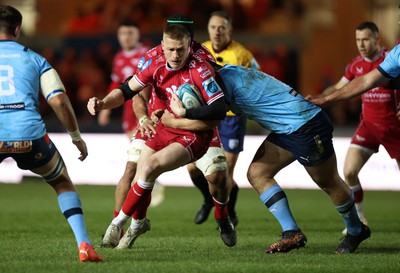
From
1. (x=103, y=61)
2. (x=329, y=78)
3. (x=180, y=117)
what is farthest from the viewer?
(x=103, y=61)

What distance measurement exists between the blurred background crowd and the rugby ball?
456 inches

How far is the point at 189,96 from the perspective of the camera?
8242 mm

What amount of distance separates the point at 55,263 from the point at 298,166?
941 cm

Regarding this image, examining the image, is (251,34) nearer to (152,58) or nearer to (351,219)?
(152,58)

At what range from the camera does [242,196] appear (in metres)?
16.2

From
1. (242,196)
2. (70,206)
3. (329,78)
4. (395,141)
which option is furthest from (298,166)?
(70,206)

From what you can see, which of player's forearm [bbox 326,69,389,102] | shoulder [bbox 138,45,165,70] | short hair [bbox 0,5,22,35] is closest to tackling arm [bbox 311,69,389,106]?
player's forearm [bbox 326,69,389,102]

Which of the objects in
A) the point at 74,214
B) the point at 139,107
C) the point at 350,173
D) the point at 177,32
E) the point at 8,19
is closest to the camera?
the point at 8,19

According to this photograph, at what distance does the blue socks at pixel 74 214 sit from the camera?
760 centimetres

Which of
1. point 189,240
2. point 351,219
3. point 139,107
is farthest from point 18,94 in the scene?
point 351,219

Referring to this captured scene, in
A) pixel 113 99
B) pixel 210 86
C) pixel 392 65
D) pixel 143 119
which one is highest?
pixel 392 65

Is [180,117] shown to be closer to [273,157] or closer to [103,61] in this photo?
[273,157]

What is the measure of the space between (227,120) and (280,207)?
356 cm

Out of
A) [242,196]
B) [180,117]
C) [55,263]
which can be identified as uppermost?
[180,117]
